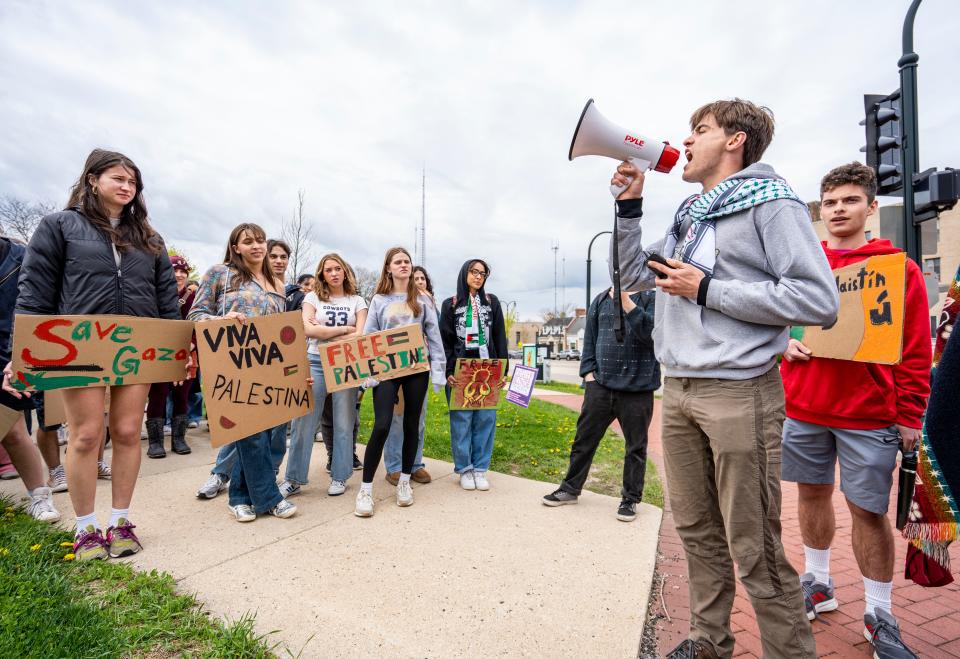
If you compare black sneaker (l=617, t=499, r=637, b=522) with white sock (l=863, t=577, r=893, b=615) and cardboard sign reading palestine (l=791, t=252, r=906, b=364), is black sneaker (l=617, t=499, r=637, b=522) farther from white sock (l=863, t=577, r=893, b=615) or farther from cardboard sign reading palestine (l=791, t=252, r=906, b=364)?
cardboard sign reading palestine (l=791, t=252, r=906, b=364)

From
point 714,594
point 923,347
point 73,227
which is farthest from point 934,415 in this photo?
point 73,227

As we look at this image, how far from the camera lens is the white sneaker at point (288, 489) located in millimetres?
3926

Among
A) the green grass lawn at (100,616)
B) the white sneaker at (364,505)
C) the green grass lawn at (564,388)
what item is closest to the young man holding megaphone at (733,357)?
the green grass lawn at (100,616)

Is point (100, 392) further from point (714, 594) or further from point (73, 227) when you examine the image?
point (714, 594)

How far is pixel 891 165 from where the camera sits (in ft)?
18.3

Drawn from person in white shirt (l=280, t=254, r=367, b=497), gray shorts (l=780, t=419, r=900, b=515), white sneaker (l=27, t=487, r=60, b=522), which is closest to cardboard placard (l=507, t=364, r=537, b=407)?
person in white shirt (l=280, t=254, r=367, b=497)

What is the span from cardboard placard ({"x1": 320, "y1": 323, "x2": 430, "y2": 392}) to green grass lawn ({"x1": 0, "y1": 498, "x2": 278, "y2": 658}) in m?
1.67

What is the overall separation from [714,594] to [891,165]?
5961mm

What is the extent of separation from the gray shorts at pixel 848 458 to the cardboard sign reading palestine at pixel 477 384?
2.36 m

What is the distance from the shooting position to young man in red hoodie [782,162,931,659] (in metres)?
2.27

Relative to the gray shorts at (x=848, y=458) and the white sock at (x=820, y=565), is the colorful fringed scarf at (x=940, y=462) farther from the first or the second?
the white sock at (x=820, y=565)

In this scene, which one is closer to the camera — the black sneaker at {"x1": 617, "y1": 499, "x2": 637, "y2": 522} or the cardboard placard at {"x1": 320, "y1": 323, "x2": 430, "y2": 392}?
the black sneaker at {"x1": 617, "y1": 499, "x2": 637, "y2": 522}

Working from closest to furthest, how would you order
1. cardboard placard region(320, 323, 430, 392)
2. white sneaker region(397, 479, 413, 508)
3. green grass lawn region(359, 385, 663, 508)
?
white sneaker region(397, 479, 413, 508)
cardboard placard region(320, 323, 430, 392)
green grass lawn region(359, 385, 663, 508)

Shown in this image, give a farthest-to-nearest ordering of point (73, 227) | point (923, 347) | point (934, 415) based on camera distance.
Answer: point (73, 227) < point (923, 347) < point (934, 415)
